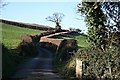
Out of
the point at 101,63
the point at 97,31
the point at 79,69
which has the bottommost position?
the point at 79,69

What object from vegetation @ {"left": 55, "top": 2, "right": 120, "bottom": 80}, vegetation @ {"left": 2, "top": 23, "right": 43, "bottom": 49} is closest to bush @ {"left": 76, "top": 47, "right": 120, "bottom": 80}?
vegetation @ {"left": 55, "top": 2, "right": 120, "bottom": 80}

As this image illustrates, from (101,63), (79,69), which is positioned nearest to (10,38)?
(79,69)

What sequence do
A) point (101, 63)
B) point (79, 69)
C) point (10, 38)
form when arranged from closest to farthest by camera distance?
point (101, 63)
point (79, 69)
point (10, 38)

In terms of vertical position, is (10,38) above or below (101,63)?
below

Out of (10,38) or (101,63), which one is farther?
(10,38)

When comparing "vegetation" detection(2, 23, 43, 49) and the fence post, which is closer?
the fence post

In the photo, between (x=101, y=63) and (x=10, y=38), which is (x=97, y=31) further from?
(x=10, y=38)

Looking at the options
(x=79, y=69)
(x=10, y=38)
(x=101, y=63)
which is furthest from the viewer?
(x=10, y=38)

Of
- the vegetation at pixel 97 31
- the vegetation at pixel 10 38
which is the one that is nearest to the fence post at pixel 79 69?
the vegetation at pixel 97 31

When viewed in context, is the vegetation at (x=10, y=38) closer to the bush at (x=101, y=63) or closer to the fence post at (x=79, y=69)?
the fence post at (x=79, y=69)

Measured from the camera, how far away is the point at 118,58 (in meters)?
18.3

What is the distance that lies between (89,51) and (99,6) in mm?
2743

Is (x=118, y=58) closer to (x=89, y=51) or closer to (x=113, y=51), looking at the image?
(x=113, y=51)

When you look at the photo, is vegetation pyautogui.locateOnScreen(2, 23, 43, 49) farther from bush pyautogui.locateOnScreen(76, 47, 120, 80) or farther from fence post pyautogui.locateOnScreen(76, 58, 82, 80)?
bush pyautogui.locateOnScreen(76, 47, 120, 80)
